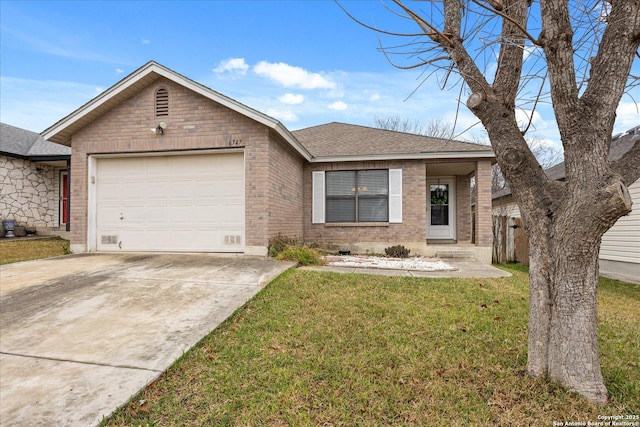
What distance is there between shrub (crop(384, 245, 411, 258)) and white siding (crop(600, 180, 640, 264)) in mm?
5733

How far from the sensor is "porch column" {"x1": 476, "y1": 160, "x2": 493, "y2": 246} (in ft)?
30.7

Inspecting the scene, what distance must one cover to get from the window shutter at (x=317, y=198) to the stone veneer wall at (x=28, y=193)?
36.7 ft

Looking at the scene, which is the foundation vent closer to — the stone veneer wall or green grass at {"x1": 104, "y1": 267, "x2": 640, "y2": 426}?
green grass at {"x1": 104, "y1": 267, "x2": 640, "y2": 426}

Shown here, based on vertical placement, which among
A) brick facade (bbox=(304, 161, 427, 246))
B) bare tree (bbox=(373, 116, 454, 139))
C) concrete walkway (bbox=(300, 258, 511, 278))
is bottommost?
concrete walkway (bbox=(300, 258, 511, 278))

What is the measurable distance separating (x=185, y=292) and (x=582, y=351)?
15.4 feet

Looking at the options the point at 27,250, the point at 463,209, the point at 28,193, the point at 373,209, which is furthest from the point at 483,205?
the point at 28,193

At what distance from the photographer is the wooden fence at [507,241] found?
9.89 meters

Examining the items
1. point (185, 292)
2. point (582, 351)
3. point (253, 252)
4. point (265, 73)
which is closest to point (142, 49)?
point (265, 73)

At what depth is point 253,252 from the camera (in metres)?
7.43

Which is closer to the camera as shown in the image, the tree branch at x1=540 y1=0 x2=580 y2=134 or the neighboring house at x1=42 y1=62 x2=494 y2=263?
the tree branch at x1=540 y1=0 x2=580 y2=134

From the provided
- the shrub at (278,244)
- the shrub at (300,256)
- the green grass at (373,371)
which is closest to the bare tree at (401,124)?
the shrub at (278,244)

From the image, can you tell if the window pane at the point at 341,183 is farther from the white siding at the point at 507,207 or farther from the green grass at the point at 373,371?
the white siding at the point at 507,207

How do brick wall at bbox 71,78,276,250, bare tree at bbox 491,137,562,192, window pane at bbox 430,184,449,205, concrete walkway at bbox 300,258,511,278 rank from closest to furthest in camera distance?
concrete walkway at bbox 300,258,511,278
brick wall at bbox 71,78,276,250
window pane at bbox 430,184,449,205
bare tree at bbox 491,137,562,192

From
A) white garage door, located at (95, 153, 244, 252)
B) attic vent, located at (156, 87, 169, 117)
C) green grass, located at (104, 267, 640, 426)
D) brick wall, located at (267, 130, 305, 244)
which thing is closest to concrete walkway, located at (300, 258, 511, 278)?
green grass, located at (104, 267, 640, 426)
